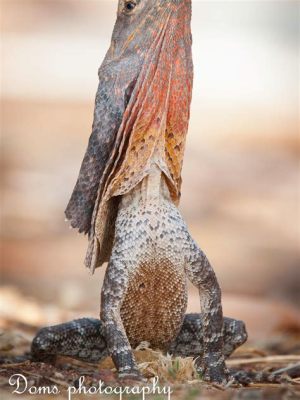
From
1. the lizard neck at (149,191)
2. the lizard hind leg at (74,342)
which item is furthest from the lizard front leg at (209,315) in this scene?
the lizard hind leg at (74,342)

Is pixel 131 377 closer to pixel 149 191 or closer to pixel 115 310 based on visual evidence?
pixel 115 310

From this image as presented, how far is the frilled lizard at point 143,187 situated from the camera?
609 cm

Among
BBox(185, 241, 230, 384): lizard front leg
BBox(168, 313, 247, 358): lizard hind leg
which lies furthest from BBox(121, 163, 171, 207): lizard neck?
BBox(168, 313, 247, 358): lizard hind leg

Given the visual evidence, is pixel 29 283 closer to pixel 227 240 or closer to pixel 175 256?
pixel 227 240

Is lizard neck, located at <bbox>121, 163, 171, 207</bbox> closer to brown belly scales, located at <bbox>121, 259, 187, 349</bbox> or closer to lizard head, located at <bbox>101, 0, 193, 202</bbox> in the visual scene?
lizard head, located at <bbox>101, 0, 193, 202</bbox>

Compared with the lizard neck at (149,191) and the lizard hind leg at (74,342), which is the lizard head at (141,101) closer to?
the lizard neck at (149,191)

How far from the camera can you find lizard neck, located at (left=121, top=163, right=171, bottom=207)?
6250 millimetres

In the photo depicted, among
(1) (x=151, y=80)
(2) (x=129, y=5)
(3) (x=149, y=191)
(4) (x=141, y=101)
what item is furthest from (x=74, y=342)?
(2) (x=129, y=5)

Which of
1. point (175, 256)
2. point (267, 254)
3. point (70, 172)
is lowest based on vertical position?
point (175, 256)

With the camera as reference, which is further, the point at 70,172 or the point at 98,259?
the point at 70,172

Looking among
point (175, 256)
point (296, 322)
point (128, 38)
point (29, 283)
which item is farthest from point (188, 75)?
point (29, 283)

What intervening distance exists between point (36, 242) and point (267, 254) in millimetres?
3220

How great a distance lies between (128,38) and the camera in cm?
618

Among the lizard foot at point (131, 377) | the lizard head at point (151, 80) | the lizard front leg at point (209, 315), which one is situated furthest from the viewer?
the lizard front leg at point (209, 315)
